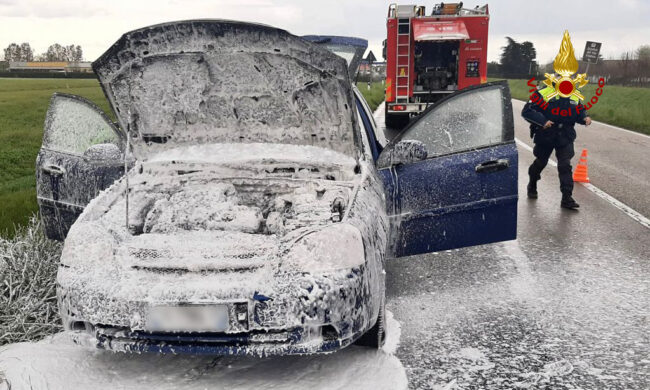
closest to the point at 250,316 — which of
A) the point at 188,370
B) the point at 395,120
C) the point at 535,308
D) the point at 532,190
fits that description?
the point at 188,370

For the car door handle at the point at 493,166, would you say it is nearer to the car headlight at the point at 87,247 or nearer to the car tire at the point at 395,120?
the car headlight at the point at 87,247

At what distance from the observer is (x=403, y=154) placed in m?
4.57

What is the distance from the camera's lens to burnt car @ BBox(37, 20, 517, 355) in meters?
3.24

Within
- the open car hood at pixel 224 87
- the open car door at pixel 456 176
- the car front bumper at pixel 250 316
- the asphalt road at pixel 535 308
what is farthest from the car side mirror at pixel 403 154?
the car front bumper at pixel 250 316

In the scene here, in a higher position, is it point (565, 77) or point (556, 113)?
point (565, 77)

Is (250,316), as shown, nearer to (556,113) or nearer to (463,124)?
(463,124)

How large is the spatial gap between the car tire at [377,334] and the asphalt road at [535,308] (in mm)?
146

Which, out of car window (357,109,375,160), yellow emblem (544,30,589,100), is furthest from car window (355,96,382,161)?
yellow emblem (544,30,589,100)

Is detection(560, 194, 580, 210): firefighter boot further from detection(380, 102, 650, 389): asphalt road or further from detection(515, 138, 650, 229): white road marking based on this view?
detection(515, 138, 650, 229): white road marking

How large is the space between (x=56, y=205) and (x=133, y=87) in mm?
1315

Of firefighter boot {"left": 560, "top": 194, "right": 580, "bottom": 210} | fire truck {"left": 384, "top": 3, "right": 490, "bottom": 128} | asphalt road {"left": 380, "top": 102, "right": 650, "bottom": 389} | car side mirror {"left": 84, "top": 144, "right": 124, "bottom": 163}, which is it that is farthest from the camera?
fire truck {"left": 384, "top": 3, "right": 490, "bottom": 128}

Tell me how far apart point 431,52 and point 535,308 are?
14.0 metres

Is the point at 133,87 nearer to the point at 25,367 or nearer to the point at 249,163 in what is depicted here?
the point at 249,163

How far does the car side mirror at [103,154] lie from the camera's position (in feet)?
15.2
